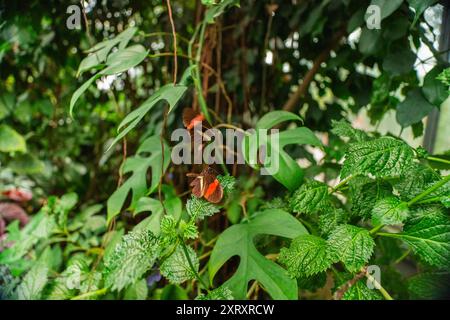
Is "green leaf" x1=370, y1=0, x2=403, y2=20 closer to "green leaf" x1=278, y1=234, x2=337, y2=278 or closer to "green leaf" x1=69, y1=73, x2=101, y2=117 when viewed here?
"green leaf" x1=278, y1=234, x2=337, y2=278

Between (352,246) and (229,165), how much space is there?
1.84 ft

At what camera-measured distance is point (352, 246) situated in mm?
469

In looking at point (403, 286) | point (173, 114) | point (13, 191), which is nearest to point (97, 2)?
point (173, 114)

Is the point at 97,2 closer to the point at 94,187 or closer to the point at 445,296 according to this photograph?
the point at 94,187

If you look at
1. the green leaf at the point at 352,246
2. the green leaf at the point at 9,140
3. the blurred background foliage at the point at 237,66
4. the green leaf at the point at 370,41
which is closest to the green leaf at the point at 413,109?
the blurred background foliage at the point at 237,66

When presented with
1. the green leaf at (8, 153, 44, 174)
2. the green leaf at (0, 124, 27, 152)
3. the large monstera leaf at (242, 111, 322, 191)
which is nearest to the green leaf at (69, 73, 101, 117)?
the large monstera leaf at (242, 111, 322, 191)

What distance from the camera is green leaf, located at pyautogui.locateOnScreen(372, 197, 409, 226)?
18.3 inches

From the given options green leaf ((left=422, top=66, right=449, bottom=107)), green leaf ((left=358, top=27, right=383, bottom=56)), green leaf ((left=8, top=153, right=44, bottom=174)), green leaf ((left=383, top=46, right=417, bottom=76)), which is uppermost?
green leaf ((left=358, top=27, right=383, bottom=56))

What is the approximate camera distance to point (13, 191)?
4.62ft

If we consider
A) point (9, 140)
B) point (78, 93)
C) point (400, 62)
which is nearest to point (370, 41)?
point (400, 62)

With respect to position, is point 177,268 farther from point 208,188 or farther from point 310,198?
point 310,198
